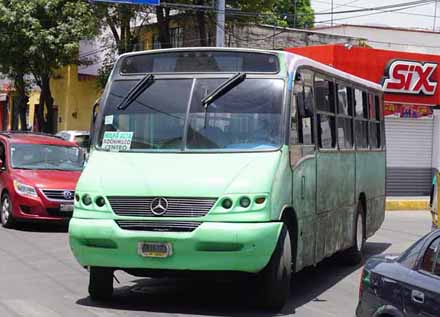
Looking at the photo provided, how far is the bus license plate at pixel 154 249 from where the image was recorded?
297 inches

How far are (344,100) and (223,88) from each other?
3.20 metres

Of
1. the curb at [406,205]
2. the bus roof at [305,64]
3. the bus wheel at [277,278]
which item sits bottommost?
the curb at [406,205]

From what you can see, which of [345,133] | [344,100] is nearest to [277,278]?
[345,133]

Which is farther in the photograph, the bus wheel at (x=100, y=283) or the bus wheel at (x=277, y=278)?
the bus wheel at (x=100, y=283)

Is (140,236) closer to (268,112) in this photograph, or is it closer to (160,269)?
(160,269)

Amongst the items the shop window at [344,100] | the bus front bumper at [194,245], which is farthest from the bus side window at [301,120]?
the shop window at [344,100]

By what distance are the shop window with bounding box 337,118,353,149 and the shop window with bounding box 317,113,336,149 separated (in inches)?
13.2

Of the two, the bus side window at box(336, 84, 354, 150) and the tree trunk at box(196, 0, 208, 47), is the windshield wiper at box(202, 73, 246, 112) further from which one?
the tree trunk at box(196, 0, 208, 47)

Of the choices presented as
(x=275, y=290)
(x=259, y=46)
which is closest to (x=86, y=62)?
(x=259, y=46)

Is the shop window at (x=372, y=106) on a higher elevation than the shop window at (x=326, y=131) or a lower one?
higher

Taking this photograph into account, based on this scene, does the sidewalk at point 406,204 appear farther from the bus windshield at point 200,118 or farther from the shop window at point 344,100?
the bus windshield at point 200,118

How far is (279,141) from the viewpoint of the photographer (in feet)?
26.6

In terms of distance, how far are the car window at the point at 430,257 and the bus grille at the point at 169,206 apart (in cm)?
265

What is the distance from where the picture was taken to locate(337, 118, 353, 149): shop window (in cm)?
1067
